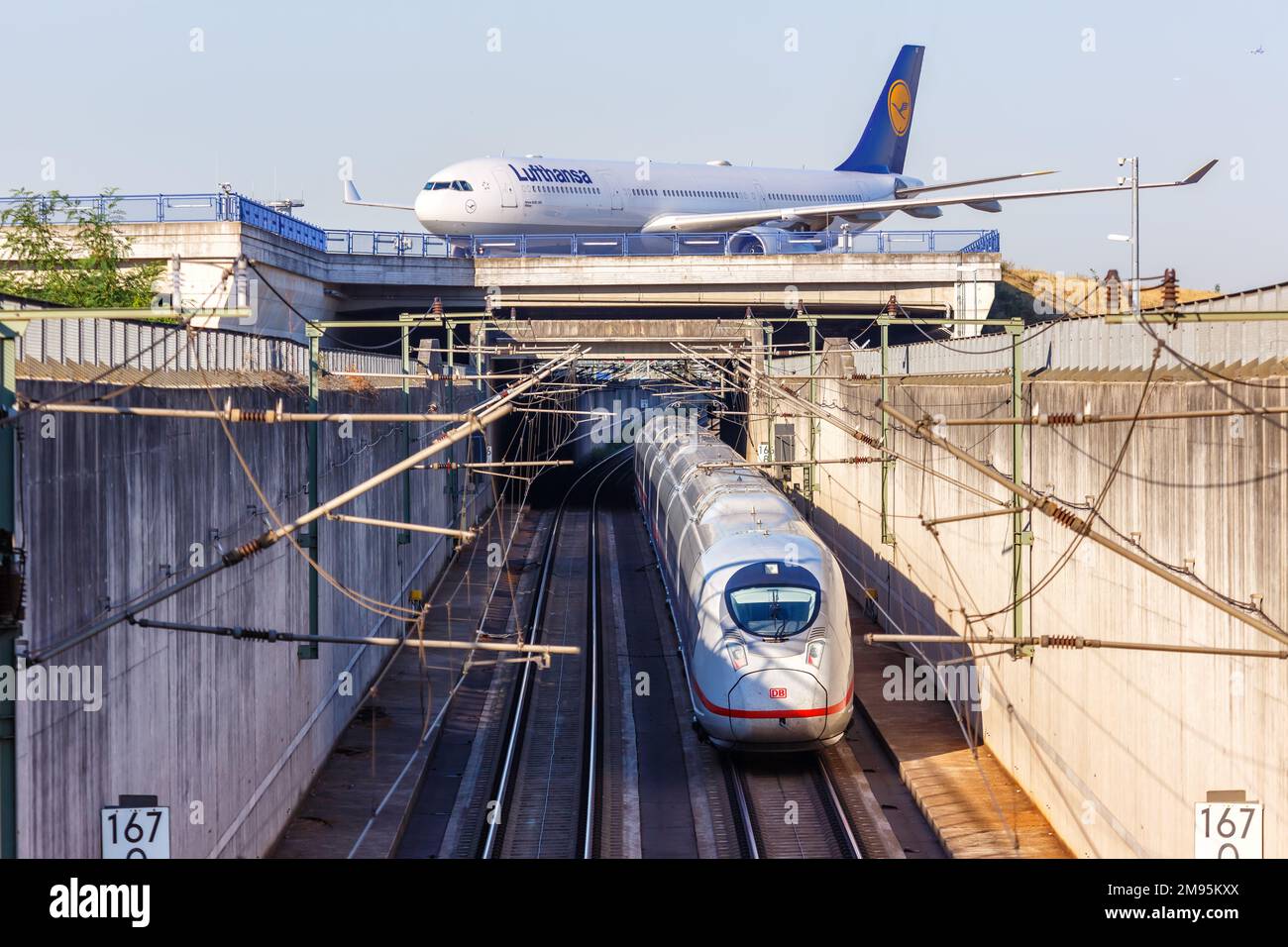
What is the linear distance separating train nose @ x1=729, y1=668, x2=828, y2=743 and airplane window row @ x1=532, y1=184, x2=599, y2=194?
34276 mm

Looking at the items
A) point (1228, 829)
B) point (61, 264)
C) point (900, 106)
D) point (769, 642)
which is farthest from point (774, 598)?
point (900, 106)

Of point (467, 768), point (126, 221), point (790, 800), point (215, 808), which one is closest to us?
point (215, 808)

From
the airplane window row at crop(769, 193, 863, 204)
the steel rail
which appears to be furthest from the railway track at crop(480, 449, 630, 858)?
the airplane window row at crop(769, 193, 863, 204)

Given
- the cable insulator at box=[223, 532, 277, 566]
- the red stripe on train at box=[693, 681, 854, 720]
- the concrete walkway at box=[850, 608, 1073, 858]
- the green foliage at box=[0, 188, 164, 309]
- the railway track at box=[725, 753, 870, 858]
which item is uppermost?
the green foliage at box=[0, 188, 164, 309]

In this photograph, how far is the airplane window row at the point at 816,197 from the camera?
60.2 m

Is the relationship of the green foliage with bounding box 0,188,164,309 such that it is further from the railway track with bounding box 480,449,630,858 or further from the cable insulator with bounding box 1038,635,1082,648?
the cable insulator with bounding box 1038,635,1082,648

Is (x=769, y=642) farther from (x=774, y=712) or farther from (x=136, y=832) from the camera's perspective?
(x=136, y=832)

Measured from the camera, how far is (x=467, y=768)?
20.0 metres

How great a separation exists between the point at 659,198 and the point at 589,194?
381 cm

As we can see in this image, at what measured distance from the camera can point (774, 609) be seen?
18375mm

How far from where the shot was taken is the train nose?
18.0m
